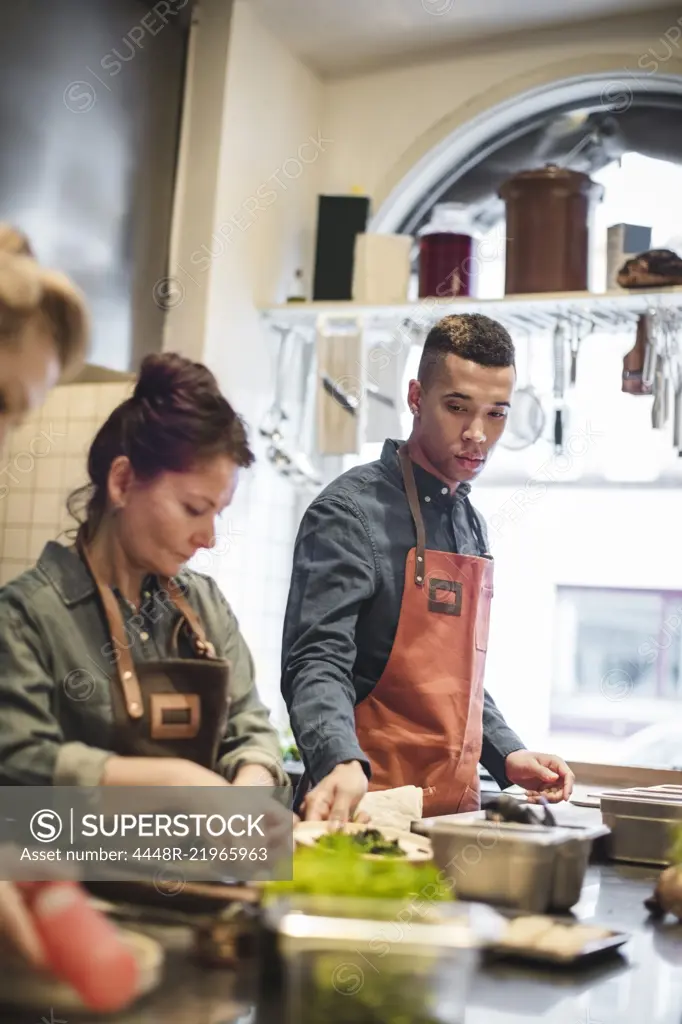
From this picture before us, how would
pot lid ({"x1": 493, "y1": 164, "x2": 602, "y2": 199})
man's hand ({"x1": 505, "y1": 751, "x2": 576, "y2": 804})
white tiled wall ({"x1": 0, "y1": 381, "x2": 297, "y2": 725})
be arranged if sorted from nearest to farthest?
man's hand ({"x1": 505, "y1": 751, "x2": 576, "y2": 804})
white tiled wall ({"x1": 0, "y1": 381, "x2": 297, "y2": 725})
pot lid ({"x1": 493, "y1": 164, "x2": 602, "y2": 199})

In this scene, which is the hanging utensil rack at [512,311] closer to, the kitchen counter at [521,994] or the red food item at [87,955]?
the kitchen counter at [521,994]

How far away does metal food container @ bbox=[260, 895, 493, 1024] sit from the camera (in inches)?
31.2

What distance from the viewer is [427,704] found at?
5.91ft

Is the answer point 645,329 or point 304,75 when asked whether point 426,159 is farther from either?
point 645,329

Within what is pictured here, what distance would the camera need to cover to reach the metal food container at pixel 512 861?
1.14 metres

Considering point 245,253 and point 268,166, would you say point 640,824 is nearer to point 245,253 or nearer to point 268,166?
point 245,253

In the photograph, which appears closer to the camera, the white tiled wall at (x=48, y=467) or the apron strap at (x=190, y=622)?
the apron strap at (x=190, y=622)

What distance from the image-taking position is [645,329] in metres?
2.85

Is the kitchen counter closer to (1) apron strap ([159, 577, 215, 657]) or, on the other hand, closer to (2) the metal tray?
(2) the metal tray

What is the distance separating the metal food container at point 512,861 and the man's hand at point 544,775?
0.59 metres

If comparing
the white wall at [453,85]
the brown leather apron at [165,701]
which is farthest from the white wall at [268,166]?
the brown leather apron at [165,701]

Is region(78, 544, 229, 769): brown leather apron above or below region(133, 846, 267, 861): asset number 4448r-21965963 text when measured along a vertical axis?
above

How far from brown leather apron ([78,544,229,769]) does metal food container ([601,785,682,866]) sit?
2.05 feet

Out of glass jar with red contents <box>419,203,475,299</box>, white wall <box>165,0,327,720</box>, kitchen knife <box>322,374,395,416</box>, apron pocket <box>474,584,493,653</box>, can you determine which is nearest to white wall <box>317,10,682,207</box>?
white wall <box>165,0,327,720</box>
